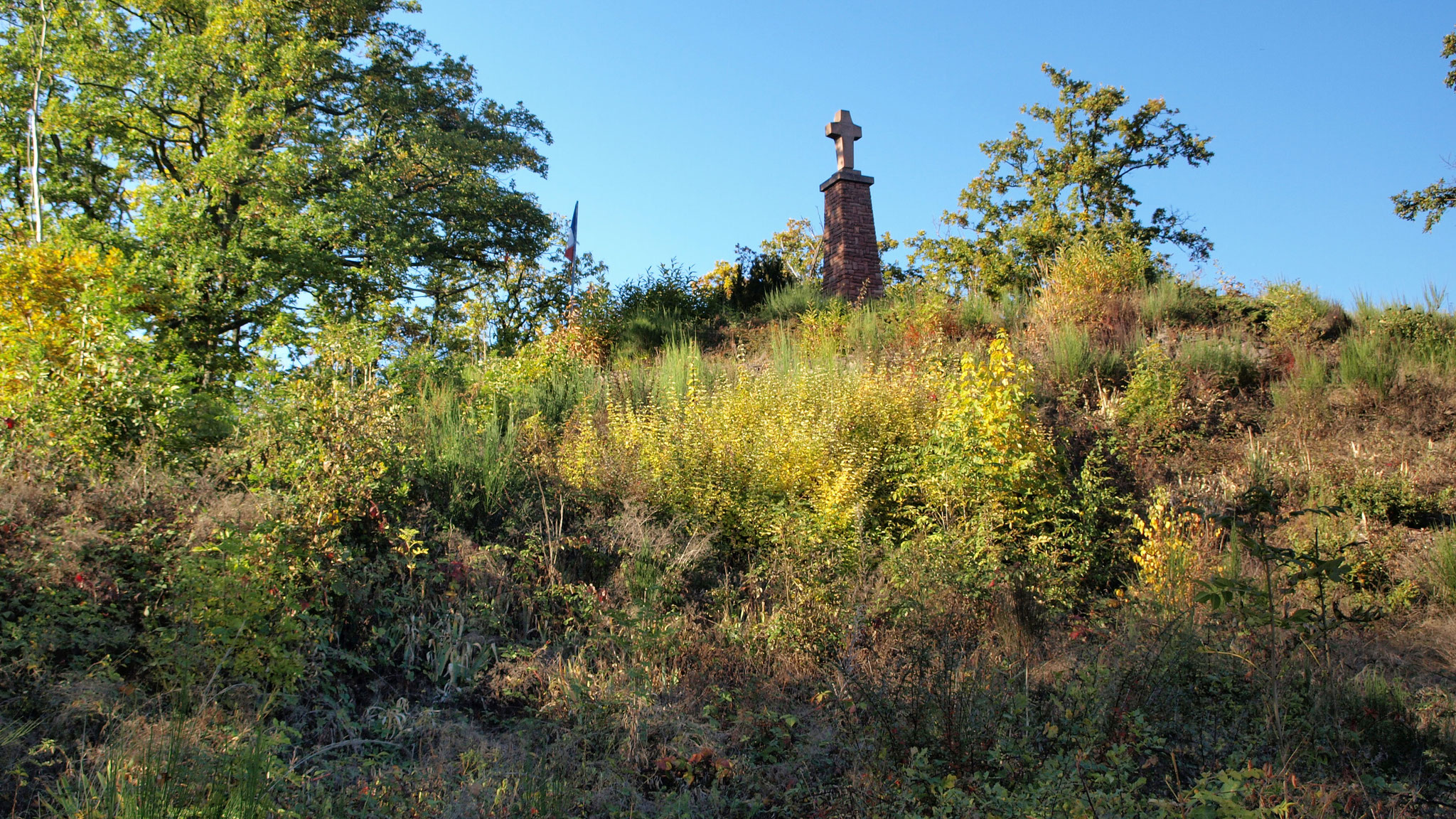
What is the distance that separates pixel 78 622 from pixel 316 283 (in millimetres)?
13799

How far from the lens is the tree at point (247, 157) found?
48.6ft

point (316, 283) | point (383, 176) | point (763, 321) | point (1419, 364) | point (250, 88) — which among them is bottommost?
point (1419, 364)

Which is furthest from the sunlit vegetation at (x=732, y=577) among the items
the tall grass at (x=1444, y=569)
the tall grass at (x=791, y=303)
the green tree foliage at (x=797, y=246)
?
the green tree foliage at (x=797, y=246)

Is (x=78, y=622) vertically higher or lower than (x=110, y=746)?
higher

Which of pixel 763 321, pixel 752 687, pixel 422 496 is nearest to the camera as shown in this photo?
pixel 752 687

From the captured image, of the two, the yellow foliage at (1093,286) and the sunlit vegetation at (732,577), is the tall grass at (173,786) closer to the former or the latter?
the sunlit vegetation at (732,577)

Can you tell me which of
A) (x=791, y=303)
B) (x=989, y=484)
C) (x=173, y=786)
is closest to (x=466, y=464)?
(x=173, y=786)

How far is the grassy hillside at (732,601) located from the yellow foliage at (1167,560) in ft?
0.13

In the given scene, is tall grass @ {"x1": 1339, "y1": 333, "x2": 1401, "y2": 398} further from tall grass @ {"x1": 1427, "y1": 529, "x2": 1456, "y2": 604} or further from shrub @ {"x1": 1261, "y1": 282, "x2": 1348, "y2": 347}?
tall grass @ {"x1": 1427, "y1": 529, "x2": 1456, "y2": 604}

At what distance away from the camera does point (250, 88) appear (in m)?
16.3

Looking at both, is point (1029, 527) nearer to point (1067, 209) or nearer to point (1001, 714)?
point (1001, 714)

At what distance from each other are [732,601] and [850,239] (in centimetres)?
1179

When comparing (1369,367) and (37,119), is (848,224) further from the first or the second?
(37,119)

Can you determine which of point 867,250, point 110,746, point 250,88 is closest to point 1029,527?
point 110,746
